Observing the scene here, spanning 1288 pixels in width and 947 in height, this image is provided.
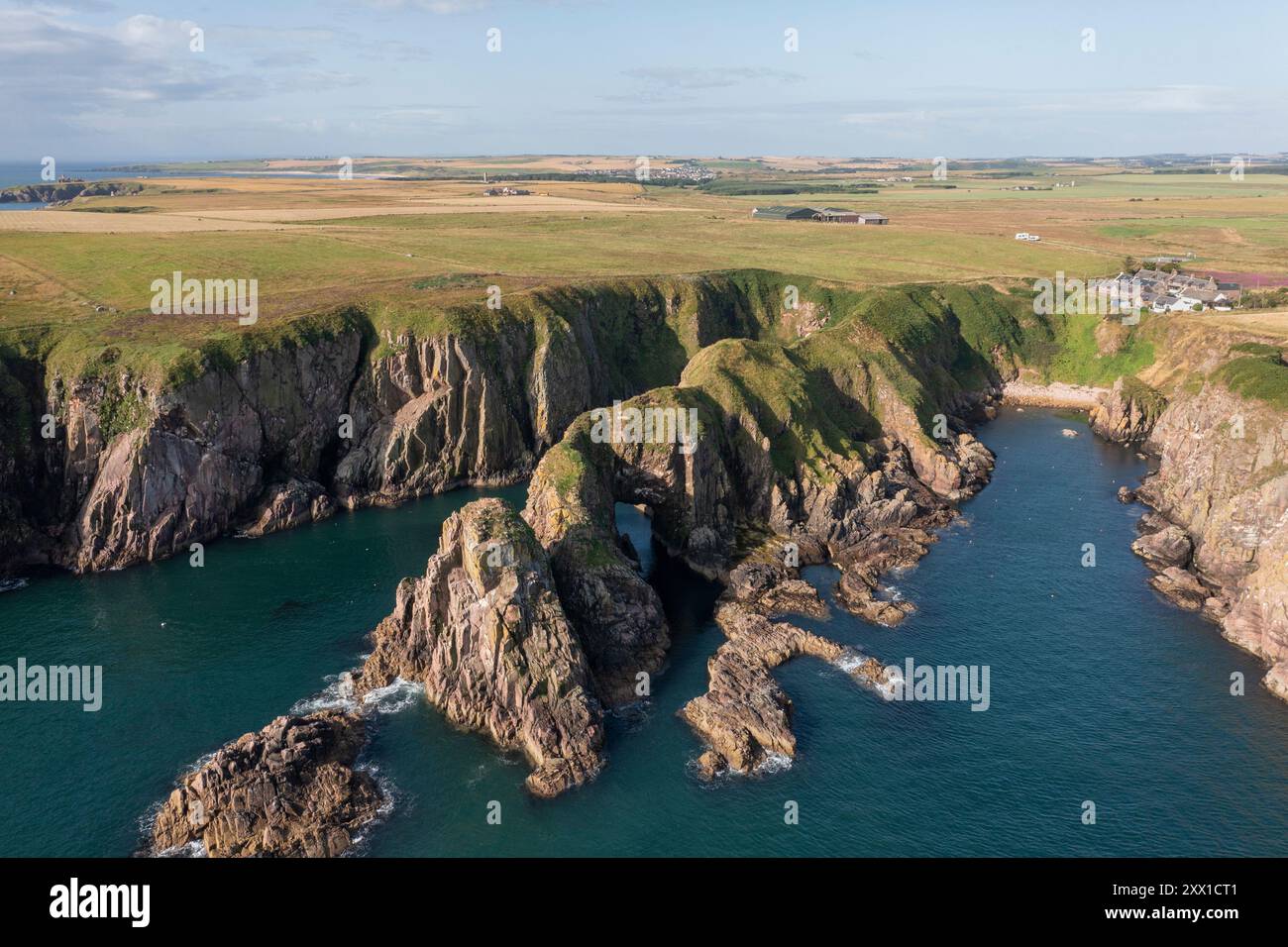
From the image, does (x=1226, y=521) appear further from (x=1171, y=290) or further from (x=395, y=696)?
(x=1171, y=290)

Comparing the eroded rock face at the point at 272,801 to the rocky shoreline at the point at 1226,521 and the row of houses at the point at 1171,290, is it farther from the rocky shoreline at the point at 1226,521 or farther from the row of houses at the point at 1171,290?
the row of houses at the point at 1171,290

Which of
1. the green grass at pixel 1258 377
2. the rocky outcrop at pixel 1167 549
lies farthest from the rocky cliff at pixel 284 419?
the green grass at pixel 1258 377

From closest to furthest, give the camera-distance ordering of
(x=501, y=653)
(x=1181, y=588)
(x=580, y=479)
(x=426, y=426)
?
(x=501, y=653), (x=580, y=479), (x=1181, y=588), (x=426, y=426)

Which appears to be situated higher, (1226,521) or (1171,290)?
(1171,290)

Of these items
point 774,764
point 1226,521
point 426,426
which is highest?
point 426,426

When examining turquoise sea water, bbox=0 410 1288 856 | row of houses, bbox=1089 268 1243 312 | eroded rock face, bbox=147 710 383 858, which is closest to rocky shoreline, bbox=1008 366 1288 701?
turquoise sea water, bbox=0 410 1288 856

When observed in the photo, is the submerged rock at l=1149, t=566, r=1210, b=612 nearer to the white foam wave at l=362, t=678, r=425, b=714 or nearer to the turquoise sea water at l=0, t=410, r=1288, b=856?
the turquoise sea water at l=0, t=410, r=1288, b=856

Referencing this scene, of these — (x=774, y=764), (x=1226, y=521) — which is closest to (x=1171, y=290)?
(x=1226, y=521)
